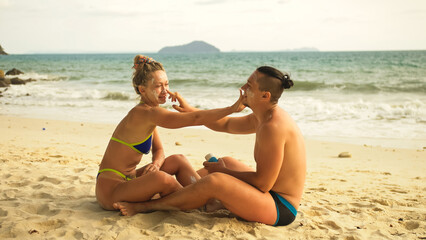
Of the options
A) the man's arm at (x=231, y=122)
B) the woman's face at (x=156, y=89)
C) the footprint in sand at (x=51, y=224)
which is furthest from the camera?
the man's arm at (x=231, y=122)

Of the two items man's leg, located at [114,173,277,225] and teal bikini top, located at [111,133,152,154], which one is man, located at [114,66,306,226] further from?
teal bikini top, located at [111,133,152,154]

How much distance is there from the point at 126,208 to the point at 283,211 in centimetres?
139

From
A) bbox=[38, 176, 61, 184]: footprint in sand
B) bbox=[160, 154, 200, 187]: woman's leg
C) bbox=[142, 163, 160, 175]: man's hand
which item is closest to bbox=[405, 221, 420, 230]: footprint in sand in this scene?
bbox=[160, 154, 200, 187]: woman's leg

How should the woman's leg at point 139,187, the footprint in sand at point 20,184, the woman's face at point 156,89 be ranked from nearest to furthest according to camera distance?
the woman's leg at point 139,187 < the woman's face at point 156,89 < the footprint in sand at point 20,184

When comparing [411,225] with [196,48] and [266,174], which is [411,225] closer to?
[266,174]

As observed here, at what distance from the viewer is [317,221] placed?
3697 mm

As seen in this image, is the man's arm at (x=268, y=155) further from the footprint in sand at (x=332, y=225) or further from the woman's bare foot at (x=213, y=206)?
the footprint in sand at (x=332, y=225)

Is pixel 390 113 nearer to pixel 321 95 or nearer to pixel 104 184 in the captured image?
pixel 321 95

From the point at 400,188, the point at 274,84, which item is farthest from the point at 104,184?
the point at 400,188

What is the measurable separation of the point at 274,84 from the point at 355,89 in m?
16.9

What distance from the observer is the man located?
3107 millimetres

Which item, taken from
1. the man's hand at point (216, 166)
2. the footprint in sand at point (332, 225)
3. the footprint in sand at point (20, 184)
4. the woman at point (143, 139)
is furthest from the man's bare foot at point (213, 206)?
the footprint in sand at point (20, 184)

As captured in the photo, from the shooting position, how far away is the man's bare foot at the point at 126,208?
11.6 feet

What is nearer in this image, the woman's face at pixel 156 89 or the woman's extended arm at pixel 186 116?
the woman's extended arm at pixel 186 116
